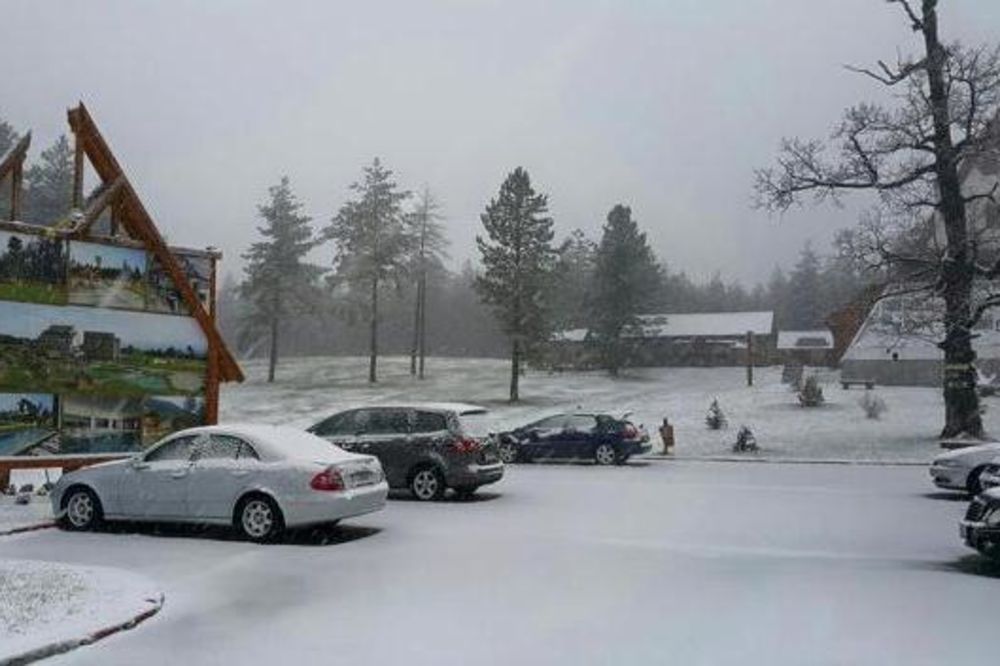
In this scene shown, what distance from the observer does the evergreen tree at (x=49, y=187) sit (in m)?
62.8

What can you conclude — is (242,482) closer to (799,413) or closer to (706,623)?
(706,623)

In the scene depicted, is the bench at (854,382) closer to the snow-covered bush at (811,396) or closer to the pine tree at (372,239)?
the snow-covered bush at (811,396)

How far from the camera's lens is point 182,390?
60.2 feet

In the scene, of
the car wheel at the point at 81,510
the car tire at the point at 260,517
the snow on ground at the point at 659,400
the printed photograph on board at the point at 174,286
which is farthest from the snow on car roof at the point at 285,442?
the snow on ground at the point at 659,400

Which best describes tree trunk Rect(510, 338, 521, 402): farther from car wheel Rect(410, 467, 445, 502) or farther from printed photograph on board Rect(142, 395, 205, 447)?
car wheel Rect(410, 467, 445, 502)

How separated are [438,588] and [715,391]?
46.9 meters

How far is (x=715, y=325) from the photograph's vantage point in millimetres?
81312

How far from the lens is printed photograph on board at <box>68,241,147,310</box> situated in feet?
55.5

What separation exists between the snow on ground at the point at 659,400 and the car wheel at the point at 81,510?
14.0 meters

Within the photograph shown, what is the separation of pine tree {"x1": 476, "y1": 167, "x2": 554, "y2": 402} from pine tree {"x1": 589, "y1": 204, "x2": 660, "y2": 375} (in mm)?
10197

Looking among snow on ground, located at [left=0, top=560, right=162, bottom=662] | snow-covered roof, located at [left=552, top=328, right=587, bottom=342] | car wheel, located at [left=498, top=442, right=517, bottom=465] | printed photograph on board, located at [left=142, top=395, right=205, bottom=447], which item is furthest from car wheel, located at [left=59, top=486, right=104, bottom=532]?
snow-covered roof, located at [left=552, top=328, right=587, bottom=342]

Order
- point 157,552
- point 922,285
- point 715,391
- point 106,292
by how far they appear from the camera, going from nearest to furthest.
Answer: point 157,552
point 106,292
point 922,285
point 715,391

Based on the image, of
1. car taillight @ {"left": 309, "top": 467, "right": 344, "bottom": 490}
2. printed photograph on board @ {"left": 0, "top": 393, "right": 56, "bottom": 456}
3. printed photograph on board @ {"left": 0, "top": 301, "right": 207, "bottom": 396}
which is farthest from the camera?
printed photograph on board @ {"left": 0, "top": 301, "right": 207, "bottom": 396}

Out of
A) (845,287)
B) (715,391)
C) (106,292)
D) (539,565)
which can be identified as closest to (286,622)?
(539,565)
